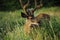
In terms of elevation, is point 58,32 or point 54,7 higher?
point 58,32

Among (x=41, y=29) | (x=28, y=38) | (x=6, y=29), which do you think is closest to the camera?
(x=28, y=38)

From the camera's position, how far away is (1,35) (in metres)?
8.24

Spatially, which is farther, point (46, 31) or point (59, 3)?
point (59, 3)

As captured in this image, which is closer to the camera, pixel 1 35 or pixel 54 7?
pixel 1 35

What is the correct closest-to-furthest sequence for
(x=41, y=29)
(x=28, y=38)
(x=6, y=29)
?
(x=28, y=38), (x=41, y=29), (x=6, y=29)

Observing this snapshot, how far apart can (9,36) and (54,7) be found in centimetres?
2003

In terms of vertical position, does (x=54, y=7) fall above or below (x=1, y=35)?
below

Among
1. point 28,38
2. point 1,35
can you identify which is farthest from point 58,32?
point 1,35

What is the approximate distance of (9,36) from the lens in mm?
7898

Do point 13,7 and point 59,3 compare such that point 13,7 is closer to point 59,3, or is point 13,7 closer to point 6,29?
point 59,3

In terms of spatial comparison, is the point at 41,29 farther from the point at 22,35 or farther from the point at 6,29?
the point at 6,29

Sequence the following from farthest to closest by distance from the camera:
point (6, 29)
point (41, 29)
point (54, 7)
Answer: point (54, 7)
point (6, 29)
point (41, 29)

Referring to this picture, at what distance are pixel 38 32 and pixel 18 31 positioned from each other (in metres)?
0.46

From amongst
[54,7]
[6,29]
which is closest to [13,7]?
[54,7]
